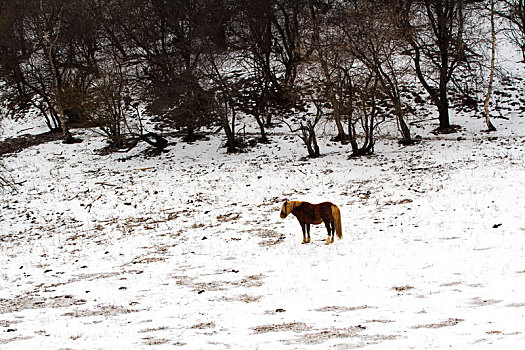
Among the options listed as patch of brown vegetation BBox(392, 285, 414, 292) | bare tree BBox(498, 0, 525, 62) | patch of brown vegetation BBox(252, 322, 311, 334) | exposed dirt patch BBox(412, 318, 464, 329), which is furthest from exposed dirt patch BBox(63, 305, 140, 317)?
bare tree BBox(498, 0, 525, 62)

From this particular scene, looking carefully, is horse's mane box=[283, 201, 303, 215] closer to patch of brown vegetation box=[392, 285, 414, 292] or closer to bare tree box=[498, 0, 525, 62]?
patch of brown vegetation box=[392, 285, 414, 292]

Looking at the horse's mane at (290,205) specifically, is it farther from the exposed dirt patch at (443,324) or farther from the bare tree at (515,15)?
the bare tree at (515,15)

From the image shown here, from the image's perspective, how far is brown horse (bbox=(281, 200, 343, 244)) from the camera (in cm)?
1069

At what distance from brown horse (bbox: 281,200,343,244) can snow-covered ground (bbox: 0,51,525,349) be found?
435 mm

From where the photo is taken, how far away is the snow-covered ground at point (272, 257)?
5707mm

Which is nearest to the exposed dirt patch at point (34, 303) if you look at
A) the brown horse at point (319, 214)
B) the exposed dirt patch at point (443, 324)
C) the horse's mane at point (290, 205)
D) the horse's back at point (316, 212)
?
the horse's mane at point (290, 205)

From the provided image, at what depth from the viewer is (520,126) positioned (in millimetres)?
27672

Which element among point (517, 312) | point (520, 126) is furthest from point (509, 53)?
point (517, 312)

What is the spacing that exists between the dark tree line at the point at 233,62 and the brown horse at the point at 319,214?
13198 mm

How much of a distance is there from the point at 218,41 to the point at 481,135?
20.1 m

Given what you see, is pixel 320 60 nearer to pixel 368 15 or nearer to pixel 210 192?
pixel 368 15

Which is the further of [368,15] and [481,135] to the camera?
[481,135]

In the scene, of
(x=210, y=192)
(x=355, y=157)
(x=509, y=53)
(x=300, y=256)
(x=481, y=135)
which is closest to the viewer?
(x=300, y=256)

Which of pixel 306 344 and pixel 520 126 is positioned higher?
pixel 520 126
